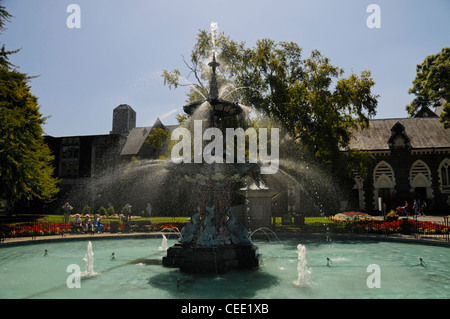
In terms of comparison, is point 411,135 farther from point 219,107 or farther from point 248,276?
point 248,276

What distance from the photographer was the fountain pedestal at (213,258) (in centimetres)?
883

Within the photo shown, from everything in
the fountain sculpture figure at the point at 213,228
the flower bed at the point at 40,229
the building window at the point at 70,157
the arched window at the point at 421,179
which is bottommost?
the flower bed at the point at 40,229

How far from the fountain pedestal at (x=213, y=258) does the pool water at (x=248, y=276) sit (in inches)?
11.6

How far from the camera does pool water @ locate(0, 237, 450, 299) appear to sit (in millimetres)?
6902

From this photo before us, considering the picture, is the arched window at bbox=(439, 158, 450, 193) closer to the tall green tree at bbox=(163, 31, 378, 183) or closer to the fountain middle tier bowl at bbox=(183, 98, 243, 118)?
the tall green tree at bbox=(163, 31, 378, 183)

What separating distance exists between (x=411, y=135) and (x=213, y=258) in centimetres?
4297

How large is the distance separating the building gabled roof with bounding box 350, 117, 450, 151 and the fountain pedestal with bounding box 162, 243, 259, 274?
35967 millimetres

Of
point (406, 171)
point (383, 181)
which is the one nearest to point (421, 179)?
point (406, 171)

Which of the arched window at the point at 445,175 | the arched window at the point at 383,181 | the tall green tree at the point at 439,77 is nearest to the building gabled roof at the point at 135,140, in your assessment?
the arched window at the point at 383,181

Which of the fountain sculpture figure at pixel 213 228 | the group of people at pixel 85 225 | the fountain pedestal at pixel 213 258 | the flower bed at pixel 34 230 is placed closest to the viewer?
the fountain pedestal at pixel 213 258

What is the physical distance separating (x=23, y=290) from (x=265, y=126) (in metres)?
19.0

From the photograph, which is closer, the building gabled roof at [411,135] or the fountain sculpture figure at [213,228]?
the fountain sculpture figure at [213,228]

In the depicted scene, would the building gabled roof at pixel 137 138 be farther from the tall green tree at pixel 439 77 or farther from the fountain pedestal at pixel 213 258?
the fountain pedestal at pixel 213 258
